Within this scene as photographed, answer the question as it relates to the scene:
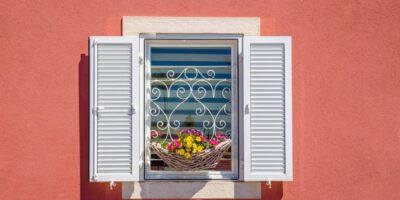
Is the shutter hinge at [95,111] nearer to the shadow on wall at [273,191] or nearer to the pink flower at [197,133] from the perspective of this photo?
the pink flower at [197,133]

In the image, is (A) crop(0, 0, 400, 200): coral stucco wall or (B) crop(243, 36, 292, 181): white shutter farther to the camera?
(A) crop(0, 0, 400, 200): coral stucco wall

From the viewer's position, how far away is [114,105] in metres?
4.04

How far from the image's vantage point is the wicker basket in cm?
400

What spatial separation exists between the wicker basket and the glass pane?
0.84ft

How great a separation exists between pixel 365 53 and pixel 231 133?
4.97 ft

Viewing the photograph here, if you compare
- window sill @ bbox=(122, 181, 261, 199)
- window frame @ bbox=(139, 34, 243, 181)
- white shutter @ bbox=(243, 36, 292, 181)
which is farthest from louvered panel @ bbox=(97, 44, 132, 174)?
white shutter @ bbox=(243, 36, 292, 181)

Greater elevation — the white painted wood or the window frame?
the white painted wood

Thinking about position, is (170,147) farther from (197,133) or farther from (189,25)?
(189,25)

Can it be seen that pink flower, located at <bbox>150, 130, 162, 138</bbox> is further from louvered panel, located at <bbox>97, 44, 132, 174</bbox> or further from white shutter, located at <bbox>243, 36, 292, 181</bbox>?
white shutter, located at <bbox>243, 36, 292, 181</bbox>

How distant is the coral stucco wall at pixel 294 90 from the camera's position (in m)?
4.14

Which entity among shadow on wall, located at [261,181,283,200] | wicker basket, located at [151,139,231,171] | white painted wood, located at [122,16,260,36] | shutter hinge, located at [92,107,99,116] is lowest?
shadow on wall, located at [261,181,283,200]

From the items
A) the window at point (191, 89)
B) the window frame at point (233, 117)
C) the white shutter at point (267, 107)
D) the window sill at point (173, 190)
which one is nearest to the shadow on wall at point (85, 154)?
the window sill at point (173, 190)

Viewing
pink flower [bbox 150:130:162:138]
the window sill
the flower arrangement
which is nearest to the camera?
the flower arrangement

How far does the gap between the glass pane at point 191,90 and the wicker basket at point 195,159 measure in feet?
0.84
